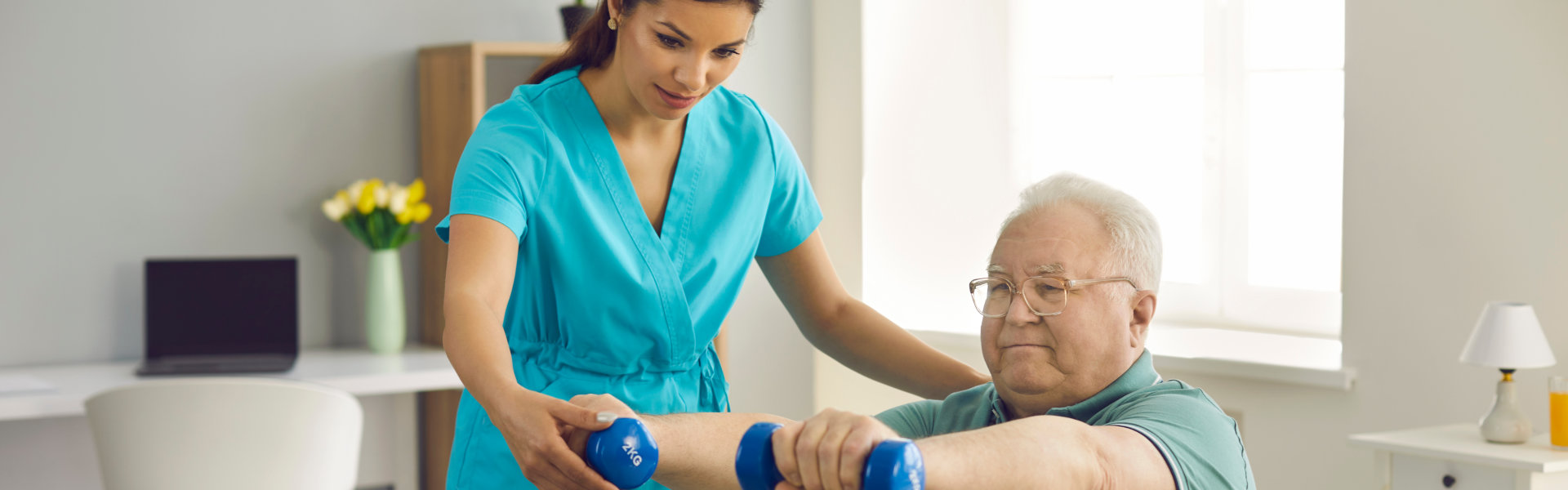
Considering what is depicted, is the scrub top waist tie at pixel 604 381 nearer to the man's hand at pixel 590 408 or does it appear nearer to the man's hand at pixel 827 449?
the man's hand at pixel 590 408

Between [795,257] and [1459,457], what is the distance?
4.89 ft

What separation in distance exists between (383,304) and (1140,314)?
96.4 inches

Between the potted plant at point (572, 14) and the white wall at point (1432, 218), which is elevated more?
the potted plant at point (572, 14)

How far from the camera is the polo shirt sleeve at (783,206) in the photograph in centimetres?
157

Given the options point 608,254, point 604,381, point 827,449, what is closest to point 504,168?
point 608,254

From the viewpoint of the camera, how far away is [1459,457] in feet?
7.82

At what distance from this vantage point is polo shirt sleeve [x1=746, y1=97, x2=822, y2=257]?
157 cm

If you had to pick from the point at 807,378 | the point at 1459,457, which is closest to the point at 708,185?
the point at 1459,457

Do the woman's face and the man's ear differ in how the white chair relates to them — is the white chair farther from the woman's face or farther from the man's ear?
the man's ear

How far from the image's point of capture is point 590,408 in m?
0.92

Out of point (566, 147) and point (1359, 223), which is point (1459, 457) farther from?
point (566, 147)

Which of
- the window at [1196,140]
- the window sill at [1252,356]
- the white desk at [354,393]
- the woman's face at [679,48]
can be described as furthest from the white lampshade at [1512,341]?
the white desk at [354,393]

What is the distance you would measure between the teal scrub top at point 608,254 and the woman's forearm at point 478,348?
14cm

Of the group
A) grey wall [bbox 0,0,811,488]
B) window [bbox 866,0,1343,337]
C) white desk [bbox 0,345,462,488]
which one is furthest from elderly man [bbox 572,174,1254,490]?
grey wall [bbox 0,0,811,488]
